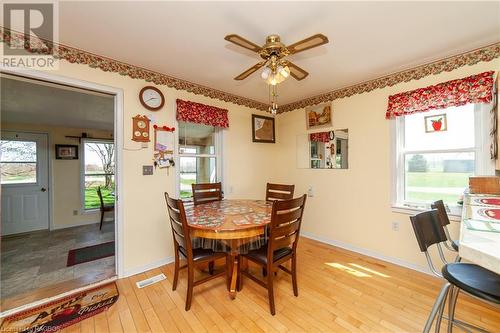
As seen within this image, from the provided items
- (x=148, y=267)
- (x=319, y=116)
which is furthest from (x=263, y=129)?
(x=148, y=267)

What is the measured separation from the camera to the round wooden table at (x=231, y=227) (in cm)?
167

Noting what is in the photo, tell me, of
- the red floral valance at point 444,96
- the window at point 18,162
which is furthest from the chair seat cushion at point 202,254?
the window at point 18,162

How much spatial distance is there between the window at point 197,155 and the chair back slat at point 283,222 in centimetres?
166

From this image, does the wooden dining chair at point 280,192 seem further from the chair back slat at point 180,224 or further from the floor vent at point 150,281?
the floor vent at point 150,281

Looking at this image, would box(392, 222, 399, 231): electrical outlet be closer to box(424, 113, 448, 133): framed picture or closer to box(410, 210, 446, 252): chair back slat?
box(424, 113, 448, 133): framed picture

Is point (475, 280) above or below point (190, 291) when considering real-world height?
above

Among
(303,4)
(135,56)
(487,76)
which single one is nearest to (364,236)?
(487,76)

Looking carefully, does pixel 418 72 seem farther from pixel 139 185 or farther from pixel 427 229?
pixel 139 185

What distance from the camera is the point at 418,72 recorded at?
2.37m

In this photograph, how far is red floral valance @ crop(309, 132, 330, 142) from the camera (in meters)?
3.27

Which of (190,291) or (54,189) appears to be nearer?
(190,291)

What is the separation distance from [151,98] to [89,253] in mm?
2431

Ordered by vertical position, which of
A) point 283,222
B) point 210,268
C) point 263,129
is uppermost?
point 263,129

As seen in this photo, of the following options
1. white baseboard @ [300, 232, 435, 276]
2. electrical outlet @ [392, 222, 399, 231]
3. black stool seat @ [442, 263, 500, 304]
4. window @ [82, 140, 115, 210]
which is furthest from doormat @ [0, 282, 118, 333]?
electrical outlet @ [392, 222, 399, 231]
